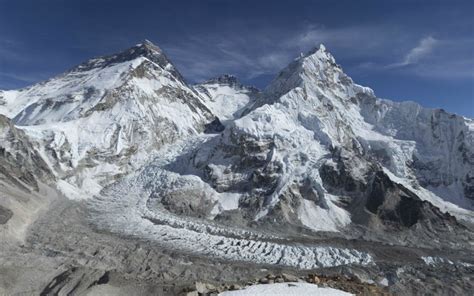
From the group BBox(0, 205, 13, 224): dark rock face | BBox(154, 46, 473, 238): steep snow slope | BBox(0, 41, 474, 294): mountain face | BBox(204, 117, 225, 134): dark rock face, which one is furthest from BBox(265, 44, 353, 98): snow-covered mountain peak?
BBox(0, 205, 13, 224): dark rock face

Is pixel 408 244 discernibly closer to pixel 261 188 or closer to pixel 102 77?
pixel 261 188

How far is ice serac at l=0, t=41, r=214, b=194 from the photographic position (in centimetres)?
12138

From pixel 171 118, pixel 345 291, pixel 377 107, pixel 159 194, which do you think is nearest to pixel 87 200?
pixel 159 194

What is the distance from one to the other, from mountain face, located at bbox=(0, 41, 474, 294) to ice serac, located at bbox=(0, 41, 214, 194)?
1.75 feet

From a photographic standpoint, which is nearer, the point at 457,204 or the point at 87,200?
the point at 87,200

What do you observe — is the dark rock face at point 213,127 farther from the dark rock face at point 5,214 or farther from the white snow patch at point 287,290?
the white snow patch at point 287,290

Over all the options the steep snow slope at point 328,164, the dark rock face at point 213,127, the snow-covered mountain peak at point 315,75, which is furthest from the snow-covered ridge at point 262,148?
the dark rock face at point 213,127

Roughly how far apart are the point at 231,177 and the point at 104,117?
5136cm

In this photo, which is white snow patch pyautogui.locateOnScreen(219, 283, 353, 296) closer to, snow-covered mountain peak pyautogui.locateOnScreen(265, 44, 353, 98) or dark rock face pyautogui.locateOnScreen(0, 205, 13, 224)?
dark rock face pyautogui.locateOnScreen(0, 205, 13, 224)

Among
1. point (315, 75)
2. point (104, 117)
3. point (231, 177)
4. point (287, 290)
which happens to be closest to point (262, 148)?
point (231, 177)

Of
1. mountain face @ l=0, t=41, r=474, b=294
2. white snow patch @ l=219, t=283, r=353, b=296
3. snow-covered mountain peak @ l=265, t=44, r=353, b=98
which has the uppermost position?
snow-covered mountain peak @ l=265, t=44, r=353, b=98

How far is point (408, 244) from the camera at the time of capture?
87312 millimetres

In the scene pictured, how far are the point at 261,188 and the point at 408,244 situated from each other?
33391 mm

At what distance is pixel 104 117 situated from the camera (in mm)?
143000
